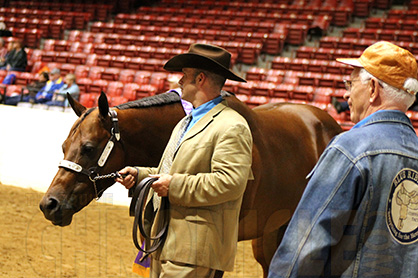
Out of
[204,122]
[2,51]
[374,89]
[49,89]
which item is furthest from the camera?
[2,51]

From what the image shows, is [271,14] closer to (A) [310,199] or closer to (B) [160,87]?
(B) [160,87]

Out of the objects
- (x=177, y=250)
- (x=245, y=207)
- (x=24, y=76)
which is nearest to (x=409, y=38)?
(x=24, y=76)

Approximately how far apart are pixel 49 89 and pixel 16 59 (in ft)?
11.1

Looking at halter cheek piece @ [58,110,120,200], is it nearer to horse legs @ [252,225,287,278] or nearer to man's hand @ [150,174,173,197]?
man's hand @ [150,174,173,197]

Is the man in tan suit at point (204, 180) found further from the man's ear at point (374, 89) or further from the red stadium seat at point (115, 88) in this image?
the red stadium seat at point (115, 88)

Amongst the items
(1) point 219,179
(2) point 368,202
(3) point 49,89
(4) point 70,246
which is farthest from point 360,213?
(3) point 49,89

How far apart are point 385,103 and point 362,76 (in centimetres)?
11

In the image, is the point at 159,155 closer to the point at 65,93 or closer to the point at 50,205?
the point at 50,205

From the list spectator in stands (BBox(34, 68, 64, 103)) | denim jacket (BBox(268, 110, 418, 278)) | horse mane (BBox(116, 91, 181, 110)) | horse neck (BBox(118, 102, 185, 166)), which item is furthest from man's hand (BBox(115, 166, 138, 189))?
spectator in stands (BBox(34, 68, 64, 103))

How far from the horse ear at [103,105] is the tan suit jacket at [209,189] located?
0.82 metres

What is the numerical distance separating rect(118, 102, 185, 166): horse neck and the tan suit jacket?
896 mm

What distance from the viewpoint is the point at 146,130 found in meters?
3.37

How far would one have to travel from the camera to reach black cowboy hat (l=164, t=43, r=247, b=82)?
8.21ft

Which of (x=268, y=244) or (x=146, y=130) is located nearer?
(x=146, y=130)
